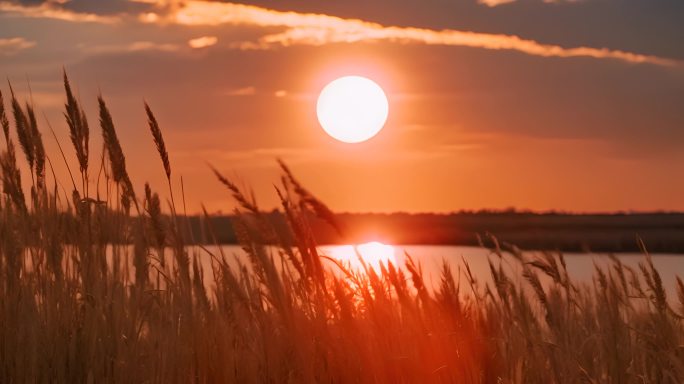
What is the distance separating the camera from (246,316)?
3.68 meters

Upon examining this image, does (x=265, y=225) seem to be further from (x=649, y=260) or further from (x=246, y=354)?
(x=649, y=260)

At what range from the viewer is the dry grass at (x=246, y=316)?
9.70ft

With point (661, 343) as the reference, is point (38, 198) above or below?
above

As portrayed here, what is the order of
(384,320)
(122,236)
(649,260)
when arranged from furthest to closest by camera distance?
(122,236), (384,320), (649,260)

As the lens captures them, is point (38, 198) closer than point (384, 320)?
No

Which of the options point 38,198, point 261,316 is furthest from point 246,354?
point 38,198

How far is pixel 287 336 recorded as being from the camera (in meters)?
3.03

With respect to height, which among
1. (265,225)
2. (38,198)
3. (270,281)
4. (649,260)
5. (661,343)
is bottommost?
(661,343)

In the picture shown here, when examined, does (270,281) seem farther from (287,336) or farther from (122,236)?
(122,236)

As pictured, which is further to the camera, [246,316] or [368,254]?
[246,316]

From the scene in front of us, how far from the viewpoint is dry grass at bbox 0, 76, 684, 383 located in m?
2.96

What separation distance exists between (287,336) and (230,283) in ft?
0.95

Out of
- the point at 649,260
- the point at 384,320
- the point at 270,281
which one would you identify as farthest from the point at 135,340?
the point at 649,260

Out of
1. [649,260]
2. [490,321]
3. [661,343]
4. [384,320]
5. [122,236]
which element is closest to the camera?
[649,260]
